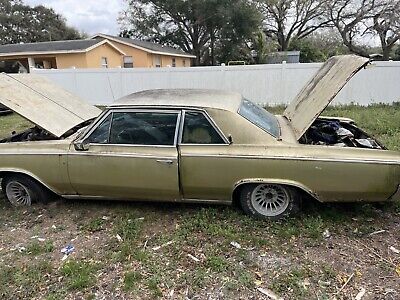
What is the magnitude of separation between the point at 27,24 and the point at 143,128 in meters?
41.3

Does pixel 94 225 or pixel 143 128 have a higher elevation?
pixel 143 128

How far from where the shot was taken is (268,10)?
97.5ft

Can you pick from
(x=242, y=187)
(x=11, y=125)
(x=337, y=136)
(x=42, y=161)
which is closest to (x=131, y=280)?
(x=242, y=187)

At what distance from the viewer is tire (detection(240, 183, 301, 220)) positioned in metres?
3.55

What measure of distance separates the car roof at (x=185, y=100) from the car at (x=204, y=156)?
0.01 m

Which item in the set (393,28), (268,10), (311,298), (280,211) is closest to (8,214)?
(280,211)

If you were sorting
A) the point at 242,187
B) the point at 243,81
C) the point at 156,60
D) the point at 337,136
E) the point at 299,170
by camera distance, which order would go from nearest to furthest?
the point at 299,170 < the point at 242,187 < the point at 337,136 < the point at 243,81 < the point at 156,60

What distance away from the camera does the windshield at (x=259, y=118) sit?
360cm

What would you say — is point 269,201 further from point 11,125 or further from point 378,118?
point 11,125

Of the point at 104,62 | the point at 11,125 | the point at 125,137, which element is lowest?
the point at 11,125

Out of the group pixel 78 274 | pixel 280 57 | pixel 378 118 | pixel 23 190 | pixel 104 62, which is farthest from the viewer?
pixel 280 57

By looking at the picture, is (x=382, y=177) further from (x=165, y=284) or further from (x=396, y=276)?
(x=165, y=284)

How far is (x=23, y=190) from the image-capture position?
13.7 feet

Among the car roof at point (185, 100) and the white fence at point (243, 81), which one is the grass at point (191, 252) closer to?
the car roof at point (185, 100)
